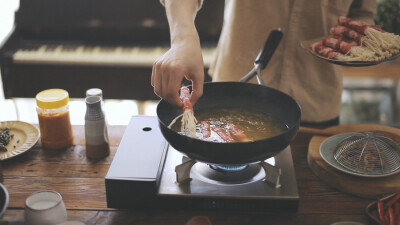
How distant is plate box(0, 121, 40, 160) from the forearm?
747mm

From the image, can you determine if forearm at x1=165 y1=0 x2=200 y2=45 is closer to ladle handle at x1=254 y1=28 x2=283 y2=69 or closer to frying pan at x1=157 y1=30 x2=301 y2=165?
frying pan at x1=157 y1=30 x2=301 y2=165

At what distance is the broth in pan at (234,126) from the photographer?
56.9 inches

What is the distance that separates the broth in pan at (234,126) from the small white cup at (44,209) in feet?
1.50

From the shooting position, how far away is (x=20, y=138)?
1.77 metres

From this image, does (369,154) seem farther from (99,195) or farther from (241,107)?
(99,195)

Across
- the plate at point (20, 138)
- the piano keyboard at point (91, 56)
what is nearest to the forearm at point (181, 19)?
the plate at point (20, 138)

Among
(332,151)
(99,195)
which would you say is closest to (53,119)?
(99,195)

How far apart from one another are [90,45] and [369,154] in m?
2.93

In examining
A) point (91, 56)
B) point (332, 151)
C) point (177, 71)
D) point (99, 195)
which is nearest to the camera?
point (177, 71)

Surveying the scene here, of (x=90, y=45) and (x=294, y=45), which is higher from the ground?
(x=294, y=45)

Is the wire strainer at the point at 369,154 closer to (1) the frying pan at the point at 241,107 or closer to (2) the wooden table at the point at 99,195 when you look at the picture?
(2) the wooden table at the point at 99,195

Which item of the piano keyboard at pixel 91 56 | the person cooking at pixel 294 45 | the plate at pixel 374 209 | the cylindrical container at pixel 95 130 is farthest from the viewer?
the piano keyboard at pixel 91 56

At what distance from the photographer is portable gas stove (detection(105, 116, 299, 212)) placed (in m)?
1.35

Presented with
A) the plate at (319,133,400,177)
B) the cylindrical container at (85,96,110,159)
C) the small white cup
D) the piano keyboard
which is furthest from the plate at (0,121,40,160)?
the piano keyboard
